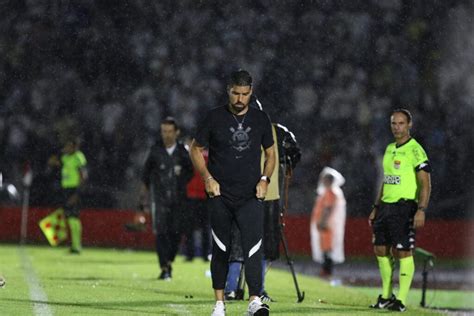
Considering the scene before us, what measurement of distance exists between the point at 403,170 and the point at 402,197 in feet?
0.89

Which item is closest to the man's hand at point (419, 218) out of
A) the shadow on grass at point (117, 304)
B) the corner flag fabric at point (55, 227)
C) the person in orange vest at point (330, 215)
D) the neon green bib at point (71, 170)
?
the shadow on grass at point (117, 304)

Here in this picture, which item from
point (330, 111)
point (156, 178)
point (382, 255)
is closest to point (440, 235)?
point (330, 111)

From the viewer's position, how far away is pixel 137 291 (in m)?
14.4

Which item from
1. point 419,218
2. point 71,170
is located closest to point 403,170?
point 419,218

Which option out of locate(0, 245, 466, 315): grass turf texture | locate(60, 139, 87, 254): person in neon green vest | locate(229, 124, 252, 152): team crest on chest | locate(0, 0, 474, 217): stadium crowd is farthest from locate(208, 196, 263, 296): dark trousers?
locate(0, 0, 474, 217): stadium crowd

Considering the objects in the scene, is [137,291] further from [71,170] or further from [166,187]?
[71,170]

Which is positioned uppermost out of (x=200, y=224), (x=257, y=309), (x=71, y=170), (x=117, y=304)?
(x=71, y=170)

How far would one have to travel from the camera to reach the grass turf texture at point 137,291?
39.2ft

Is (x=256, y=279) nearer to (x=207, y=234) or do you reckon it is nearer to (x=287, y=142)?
(x=287, y=142)

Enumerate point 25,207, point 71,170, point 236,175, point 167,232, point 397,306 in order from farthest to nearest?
point 25,207 → point 71,170 → point 167,232 → point 397,306 → point 236,175

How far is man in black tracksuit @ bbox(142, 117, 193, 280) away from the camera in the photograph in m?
17.0

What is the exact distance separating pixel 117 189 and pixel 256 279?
20.6 m

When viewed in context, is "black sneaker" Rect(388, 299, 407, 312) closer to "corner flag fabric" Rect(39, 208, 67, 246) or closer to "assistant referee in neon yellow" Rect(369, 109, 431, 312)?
"assistant referee in neon yellow" Rect(369, 109, 431, 312)

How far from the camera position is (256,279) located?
10.4 m
